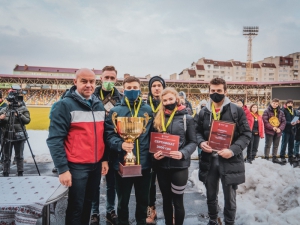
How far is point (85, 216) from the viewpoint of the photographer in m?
2.32

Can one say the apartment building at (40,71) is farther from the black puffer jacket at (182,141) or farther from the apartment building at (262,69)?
the black puffer jacket at (182,141)

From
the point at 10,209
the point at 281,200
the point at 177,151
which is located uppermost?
the point at 177,151

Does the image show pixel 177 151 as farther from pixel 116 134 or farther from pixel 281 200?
pixel 281 200

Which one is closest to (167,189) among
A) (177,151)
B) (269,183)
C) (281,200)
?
(177,151)

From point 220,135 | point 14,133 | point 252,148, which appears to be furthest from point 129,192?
point 252,148

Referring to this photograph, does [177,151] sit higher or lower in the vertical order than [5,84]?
lower

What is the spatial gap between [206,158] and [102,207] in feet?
6.11

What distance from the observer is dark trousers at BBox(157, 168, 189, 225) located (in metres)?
2.34

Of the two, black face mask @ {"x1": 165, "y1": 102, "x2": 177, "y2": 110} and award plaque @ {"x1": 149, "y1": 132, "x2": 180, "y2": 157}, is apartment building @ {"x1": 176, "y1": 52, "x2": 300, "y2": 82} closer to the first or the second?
black face mask @ {"x1": 165, "y1": 102, "x2": 177, "y2": 110}

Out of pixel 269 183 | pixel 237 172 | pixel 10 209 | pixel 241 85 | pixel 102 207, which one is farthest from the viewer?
pixel 241 85

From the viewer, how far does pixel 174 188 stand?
236 cm

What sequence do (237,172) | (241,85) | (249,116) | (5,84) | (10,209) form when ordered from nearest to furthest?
1. (10,209)
2. (237,172)
3. (249,116)
4. (5,84)
5. (241,85)

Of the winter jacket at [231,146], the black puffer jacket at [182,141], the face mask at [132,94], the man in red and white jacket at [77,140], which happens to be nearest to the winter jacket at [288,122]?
the winter jacket at [231,146]

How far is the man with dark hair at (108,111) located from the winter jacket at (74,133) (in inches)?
22.6
